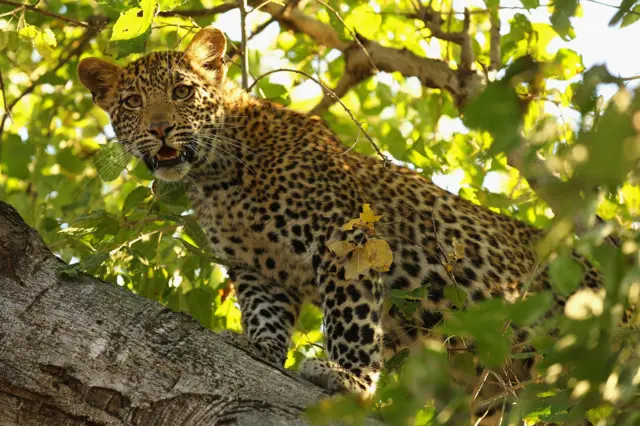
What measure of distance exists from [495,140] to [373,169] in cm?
423

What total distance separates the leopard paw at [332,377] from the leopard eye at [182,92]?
2217mm

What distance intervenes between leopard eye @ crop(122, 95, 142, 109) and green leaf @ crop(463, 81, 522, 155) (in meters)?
4.40

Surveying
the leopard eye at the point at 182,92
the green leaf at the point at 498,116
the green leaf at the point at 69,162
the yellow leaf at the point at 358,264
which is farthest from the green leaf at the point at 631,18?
the green leaf at the point at 69,162

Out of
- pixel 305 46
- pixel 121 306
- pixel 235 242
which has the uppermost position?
pixel 305 46

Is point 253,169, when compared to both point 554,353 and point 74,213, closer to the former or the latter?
point 74,213

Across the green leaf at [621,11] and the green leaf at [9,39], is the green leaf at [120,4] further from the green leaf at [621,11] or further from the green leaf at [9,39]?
the green leaf at [621,11]

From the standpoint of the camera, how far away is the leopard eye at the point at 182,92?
244 inches

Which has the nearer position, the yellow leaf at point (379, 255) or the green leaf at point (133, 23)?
the yellow leaf at point (379, 255)

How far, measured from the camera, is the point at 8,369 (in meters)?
3.45

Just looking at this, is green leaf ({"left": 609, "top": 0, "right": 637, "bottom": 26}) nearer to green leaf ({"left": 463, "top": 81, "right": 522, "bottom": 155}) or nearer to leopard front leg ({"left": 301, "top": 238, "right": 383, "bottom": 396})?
green leaf ({"left": 463, "top": 81, "right": 522, "bottom": 155})

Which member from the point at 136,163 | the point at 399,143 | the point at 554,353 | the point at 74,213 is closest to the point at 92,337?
the point at 554,353

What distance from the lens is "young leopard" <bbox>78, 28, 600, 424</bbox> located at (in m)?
5.50

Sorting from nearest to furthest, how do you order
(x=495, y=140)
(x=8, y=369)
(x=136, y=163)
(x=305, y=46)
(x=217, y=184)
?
(x=495, y=140) < (x=8, y=369) < (x=217, y=184) < (x=136, y=163) < (x=305, y=46)

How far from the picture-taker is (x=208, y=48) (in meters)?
6.44
